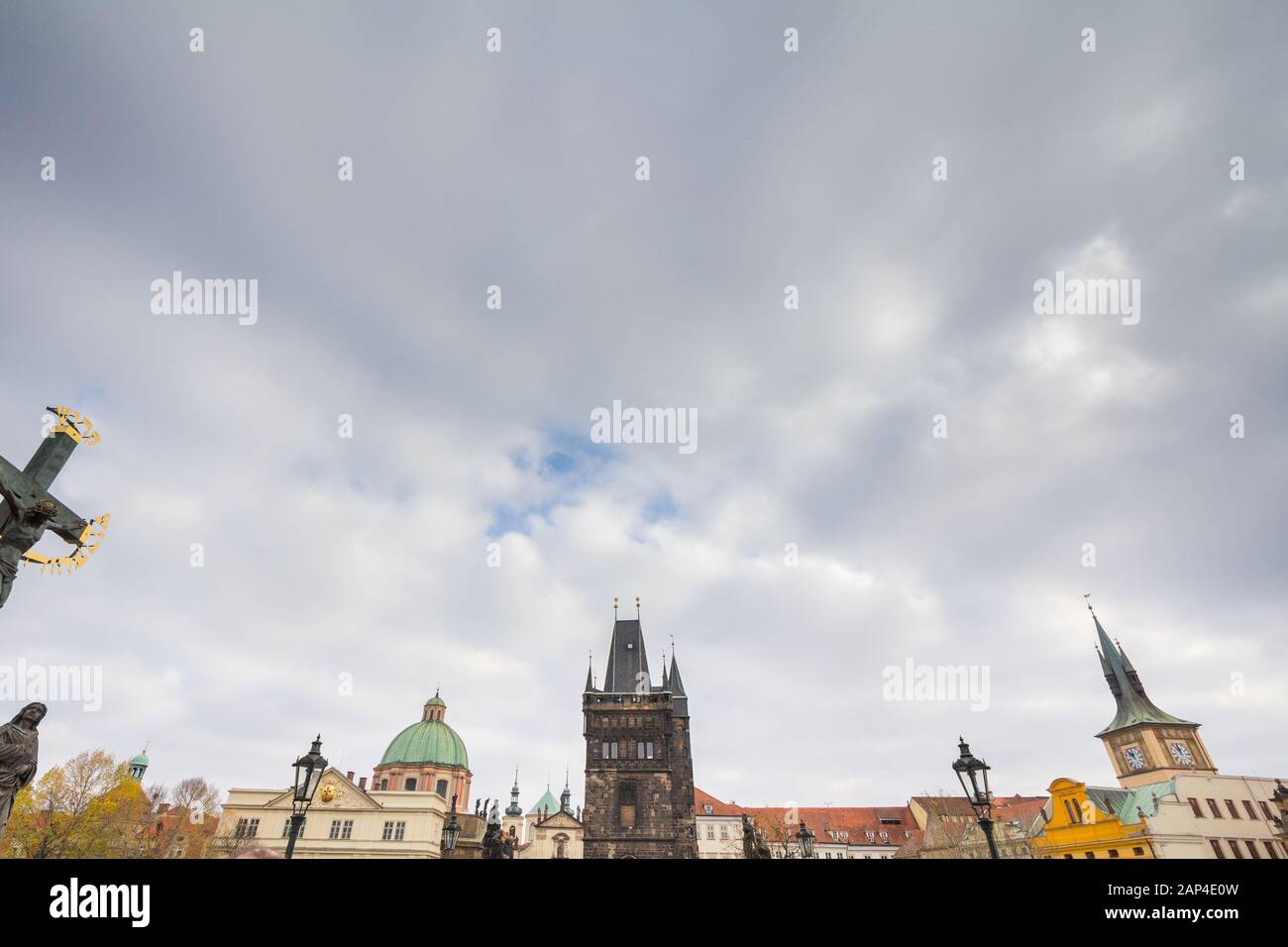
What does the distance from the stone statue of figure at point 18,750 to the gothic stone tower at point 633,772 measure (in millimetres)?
39954

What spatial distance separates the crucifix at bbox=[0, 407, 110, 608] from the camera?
27.7ft

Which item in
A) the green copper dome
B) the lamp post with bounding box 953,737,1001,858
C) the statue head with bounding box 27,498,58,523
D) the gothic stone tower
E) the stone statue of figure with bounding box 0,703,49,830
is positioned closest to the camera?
the stone statue of figure with bounding box 0,703,49,830

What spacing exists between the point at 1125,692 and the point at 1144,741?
7.04 m

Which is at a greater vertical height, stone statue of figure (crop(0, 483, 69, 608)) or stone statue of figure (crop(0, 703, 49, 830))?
stone statue of figure (crop(0, 483, 69, 608))

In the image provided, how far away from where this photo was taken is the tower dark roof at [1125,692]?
59.2 metres

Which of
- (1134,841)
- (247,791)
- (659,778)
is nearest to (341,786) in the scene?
(247,791)

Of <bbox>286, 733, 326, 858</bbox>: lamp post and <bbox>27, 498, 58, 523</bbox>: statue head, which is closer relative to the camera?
<bbox>27, 498, 58, 523</bbox>: statue head

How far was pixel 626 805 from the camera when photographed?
43.1m

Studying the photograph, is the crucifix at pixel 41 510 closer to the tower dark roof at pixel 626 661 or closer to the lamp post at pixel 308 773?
the lamp post at pixel 308 773

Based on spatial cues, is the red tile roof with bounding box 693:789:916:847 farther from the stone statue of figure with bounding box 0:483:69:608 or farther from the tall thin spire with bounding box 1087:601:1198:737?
the stone statue of figure with bounding box 0:483:69:608

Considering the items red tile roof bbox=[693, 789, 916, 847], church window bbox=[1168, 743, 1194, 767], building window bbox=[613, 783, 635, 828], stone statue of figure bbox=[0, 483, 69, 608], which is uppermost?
stone statue of figure bbox=[0, 483, 69, 608]

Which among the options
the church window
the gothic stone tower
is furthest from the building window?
the church window

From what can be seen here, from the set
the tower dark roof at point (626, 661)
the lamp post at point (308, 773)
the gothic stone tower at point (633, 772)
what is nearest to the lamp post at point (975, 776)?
the lamp post at point (308, 773)
